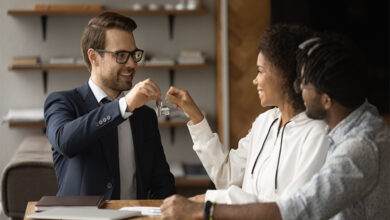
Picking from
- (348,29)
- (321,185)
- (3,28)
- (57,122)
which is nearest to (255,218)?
(321,185)

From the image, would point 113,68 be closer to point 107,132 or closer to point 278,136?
point 107,132

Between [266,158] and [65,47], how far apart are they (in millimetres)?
3314

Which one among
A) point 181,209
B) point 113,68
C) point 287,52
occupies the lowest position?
point 181,209

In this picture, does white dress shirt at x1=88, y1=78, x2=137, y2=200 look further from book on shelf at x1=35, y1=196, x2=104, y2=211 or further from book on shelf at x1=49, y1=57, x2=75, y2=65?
book on shelf at x1=49, y1=57, x2=75, y2=65

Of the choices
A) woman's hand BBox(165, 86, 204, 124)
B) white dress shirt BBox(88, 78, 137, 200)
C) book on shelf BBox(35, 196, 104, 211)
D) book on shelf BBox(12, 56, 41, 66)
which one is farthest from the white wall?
book on shelf BBox(35, 196, 104, 211)

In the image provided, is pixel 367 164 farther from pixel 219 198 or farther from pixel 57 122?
pixel 57 122

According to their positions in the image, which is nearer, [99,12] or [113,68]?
[113,68]

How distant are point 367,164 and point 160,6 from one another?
348 cm

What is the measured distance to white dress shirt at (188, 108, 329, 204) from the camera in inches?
71.1

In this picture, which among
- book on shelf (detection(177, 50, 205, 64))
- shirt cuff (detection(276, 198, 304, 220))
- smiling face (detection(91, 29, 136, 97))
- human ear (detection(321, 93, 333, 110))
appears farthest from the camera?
book on shelf (detection(177, 50, 205, 64))

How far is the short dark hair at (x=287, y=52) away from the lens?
76.9 inches

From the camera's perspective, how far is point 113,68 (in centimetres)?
258

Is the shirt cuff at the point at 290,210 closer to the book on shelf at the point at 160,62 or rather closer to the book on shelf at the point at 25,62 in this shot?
the book on shelf at the point at 160,62

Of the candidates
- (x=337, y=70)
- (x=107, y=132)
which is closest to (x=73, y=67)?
(x=107, y=132)
